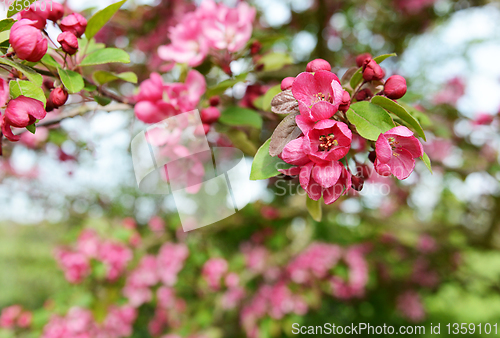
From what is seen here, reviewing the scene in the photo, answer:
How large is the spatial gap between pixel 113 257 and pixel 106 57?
2.13 m

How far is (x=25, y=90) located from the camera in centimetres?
64

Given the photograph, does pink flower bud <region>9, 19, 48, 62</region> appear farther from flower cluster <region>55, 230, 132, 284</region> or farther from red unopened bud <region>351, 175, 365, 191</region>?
flower cluster <region>55, 230, 132, 284</region>

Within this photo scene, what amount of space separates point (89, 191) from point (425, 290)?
4919 mm

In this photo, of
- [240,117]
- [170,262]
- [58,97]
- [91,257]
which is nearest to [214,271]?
[170,262]

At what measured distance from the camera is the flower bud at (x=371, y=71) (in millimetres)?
666

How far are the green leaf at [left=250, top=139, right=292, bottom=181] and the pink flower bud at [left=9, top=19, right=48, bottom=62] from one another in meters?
0.52

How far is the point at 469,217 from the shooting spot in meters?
3.82

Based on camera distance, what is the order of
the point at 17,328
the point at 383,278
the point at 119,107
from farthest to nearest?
the point at 383,278, the point at 17,328, the point at 119,107

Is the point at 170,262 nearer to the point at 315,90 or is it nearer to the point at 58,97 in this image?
the point at 58,97

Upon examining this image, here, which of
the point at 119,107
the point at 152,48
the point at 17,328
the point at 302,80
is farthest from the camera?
the point at 152,48

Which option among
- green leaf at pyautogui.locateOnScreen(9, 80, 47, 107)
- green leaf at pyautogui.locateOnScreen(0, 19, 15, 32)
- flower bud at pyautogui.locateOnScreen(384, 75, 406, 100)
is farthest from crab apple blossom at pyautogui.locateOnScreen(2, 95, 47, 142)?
flower bud at pyautogui.locateOnScreen(384, 75, 406, 100)

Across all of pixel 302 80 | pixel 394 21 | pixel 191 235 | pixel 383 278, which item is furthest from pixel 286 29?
pixel 383 278

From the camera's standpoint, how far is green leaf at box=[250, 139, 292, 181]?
625 millimetres

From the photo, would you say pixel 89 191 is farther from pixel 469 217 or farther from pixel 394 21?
pixel 469 217
